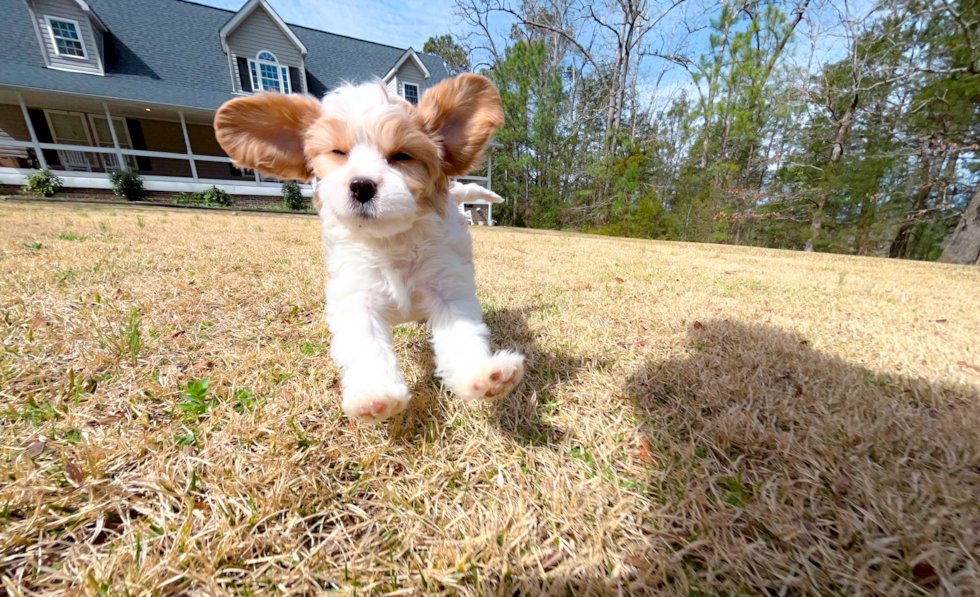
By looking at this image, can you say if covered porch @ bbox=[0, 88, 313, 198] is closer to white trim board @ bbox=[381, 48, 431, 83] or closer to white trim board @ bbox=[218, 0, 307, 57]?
white trim board @ bbox=[218, 0, 307, 57]

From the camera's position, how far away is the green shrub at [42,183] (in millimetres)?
14156

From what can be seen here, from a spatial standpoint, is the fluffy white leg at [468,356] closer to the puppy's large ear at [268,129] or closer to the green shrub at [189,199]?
the puppy's large ear at [268,129]

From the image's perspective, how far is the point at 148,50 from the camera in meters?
16.8

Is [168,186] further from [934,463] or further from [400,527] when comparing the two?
[934,463]

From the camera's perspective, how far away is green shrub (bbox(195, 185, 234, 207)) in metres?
16.3

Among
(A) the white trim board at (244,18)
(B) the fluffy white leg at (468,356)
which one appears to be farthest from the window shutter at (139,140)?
(B) the fluffy white leg at (468,356)

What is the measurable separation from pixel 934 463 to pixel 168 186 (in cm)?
2213

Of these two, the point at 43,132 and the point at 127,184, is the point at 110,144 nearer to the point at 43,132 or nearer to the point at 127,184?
the point at 43,132

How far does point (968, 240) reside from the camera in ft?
39.4

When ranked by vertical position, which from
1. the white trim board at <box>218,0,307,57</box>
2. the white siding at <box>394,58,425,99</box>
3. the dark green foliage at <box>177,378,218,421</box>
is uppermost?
the white trim board at <box>218,0,307,57</box>

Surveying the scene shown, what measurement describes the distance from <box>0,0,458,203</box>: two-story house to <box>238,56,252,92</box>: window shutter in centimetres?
4

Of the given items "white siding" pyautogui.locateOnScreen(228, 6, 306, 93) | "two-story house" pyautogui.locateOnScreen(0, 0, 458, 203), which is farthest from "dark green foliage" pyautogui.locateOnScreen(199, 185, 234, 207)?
"white siding" pyautogui.locateOnScreen(228, 6, 306, 93)

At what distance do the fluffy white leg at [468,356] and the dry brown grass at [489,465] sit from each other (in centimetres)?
19

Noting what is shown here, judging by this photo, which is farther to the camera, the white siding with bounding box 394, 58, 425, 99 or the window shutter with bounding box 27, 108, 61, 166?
the white siding with bounding box 394, 58, 425, 99
